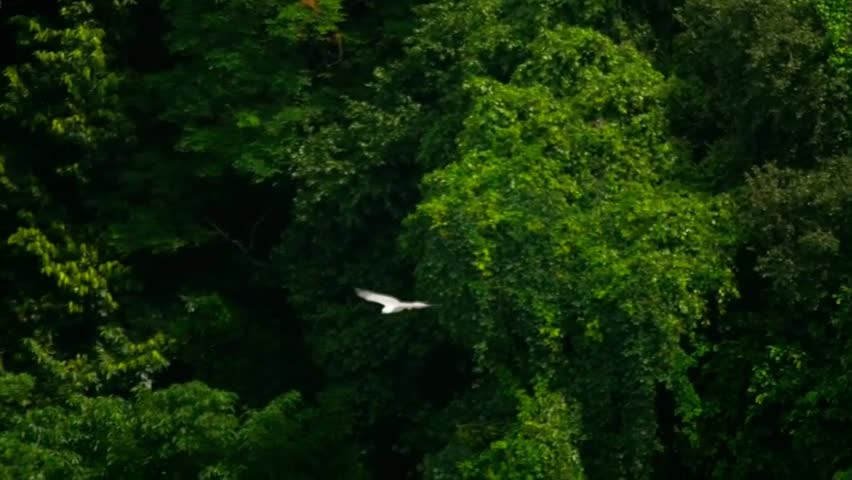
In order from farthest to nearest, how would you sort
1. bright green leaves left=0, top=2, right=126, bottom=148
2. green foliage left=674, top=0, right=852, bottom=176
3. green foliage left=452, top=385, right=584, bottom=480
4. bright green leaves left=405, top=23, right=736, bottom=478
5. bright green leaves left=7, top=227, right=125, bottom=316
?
bright green leaves left=0, top=2, right=126, bottom=148 < bright green leaves left=7, top=227, right=125, bottom=316 < green foliage left=674, top=0, right=852, bottom=176 < bright green leaves left=405, top=23, right=736, bottom=478 < green foliage left=452, top=385, right=584, bottom=480

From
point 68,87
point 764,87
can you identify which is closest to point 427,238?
point 764,87

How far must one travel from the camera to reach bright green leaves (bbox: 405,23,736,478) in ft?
61.4

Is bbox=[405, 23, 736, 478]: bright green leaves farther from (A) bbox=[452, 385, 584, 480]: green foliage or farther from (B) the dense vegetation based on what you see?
(A) bbox=[452, 385, 584, 480]: green foliage

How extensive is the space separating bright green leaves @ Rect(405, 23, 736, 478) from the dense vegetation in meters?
0.03

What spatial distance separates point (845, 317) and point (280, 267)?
6.81 meters

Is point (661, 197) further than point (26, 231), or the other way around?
point (26, 231)

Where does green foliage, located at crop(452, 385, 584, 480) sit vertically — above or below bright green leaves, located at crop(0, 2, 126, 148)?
below

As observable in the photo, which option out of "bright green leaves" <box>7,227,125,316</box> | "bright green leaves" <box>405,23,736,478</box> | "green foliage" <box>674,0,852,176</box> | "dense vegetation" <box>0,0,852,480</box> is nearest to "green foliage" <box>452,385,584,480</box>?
"dense vegetation" <box>0,0,852,480</box>

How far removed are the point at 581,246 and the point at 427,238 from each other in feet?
4.28

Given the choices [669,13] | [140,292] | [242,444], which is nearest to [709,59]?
[669,13]

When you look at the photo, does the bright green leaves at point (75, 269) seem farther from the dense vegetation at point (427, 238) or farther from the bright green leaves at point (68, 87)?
the bright green leaves at point (68, 87)

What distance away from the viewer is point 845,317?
18.2 metres

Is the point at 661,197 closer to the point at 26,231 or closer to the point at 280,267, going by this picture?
the point at 280,267

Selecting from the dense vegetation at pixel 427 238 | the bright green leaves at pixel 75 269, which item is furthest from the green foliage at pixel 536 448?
the bright green leaves at pixel 75 269
